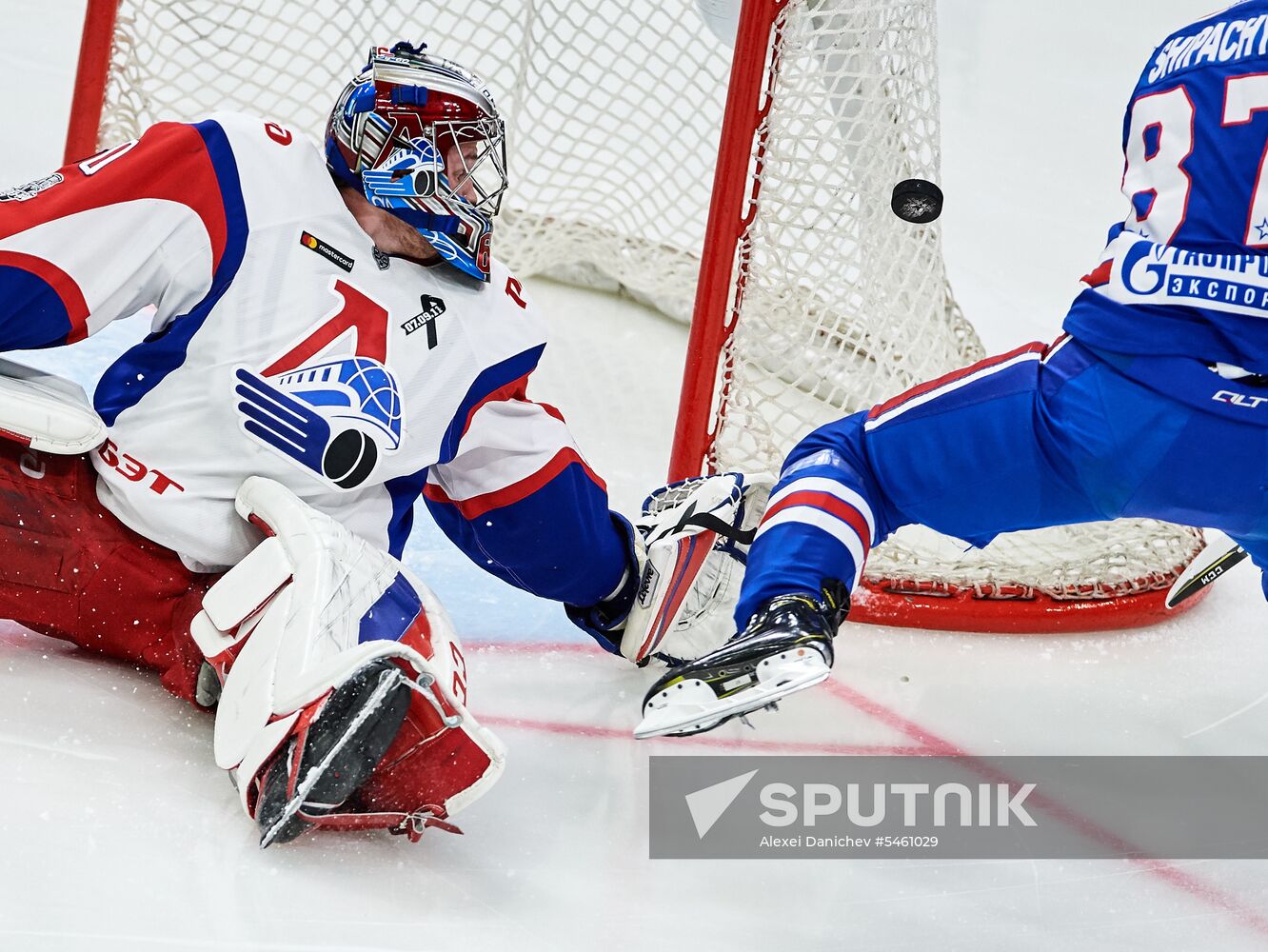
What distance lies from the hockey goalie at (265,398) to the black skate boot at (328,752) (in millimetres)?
26

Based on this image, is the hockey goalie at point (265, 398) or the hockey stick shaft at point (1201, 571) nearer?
the hockey goalie at point (265, 398)

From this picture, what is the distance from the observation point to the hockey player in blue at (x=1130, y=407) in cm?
176

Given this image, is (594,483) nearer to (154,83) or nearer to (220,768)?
(220,768)

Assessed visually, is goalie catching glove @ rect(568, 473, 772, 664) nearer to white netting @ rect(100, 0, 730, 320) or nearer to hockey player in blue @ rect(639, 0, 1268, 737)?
hockey player in blue @ rect(639, 0, 1268, 737)

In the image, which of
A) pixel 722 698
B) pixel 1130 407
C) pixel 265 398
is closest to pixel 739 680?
pixel 722 698

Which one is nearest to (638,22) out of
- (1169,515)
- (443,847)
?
(1169,515)

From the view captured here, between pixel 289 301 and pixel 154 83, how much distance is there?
2538 mm

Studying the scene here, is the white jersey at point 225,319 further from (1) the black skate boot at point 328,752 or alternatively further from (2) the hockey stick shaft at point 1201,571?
(2) the hockey stick shaft at point 1201,571

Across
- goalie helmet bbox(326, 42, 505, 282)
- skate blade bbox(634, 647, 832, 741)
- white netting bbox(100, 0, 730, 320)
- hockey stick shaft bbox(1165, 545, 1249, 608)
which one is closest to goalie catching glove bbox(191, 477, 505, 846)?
skate blade bbox(634, 647, 832, 741)

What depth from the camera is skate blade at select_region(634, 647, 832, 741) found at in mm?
1602

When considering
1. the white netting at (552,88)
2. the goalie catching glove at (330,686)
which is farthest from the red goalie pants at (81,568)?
the white netting at (552,88)

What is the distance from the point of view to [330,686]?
1.62 meters

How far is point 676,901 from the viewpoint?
1776 millimetres

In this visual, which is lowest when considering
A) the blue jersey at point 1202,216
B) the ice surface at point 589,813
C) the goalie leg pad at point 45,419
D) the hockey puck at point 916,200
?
the ice surface at point 589,813
